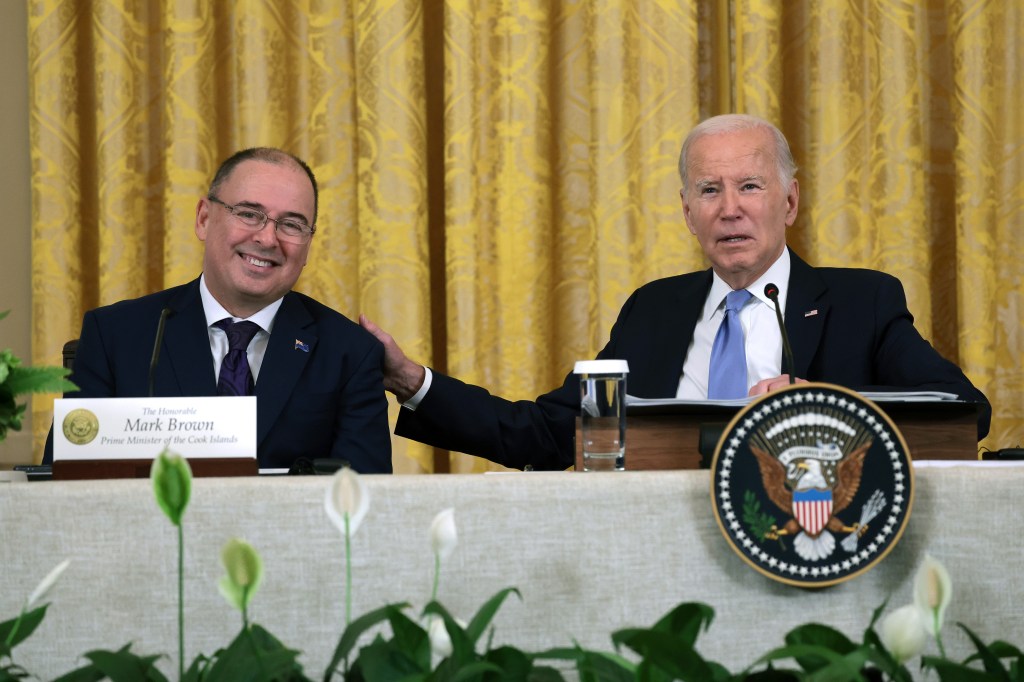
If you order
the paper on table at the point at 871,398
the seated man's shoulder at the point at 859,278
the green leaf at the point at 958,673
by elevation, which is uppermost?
the seated man's shoulder at the point at 859,278

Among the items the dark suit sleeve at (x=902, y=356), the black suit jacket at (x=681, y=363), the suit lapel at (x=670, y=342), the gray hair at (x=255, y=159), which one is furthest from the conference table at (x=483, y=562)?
the gray hair at (x=255, y=159)

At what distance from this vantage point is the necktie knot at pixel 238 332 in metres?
2.19

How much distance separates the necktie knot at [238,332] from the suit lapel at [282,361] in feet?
0.16

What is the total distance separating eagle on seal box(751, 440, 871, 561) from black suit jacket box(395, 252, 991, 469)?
1176mm

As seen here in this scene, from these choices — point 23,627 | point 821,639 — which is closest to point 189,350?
point 23,627

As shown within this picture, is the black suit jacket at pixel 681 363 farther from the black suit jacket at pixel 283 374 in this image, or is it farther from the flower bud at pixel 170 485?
the flower bud at pixel 170 485

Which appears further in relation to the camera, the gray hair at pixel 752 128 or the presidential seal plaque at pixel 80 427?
the gray hair at pixel 752 128

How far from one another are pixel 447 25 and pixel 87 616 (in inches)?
87.0

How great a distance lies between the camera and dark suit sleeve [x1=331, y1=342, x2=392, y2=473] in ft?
7.09

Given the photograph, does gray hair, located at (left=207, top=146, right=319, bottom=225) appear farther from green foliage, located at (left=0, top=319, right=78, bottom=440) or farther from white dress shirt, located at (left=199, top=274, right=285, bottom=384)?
green foliage, located at (left=0, top=319, right=78, bottom=440)

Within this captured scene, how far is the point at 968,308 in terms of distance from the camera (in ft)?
9.35

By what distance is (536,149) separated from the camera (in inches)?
115

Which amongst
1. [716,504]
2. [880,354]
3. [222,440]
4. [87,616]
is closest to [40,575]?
[87,616]

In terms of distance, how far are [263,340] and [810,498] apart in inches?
58.3
